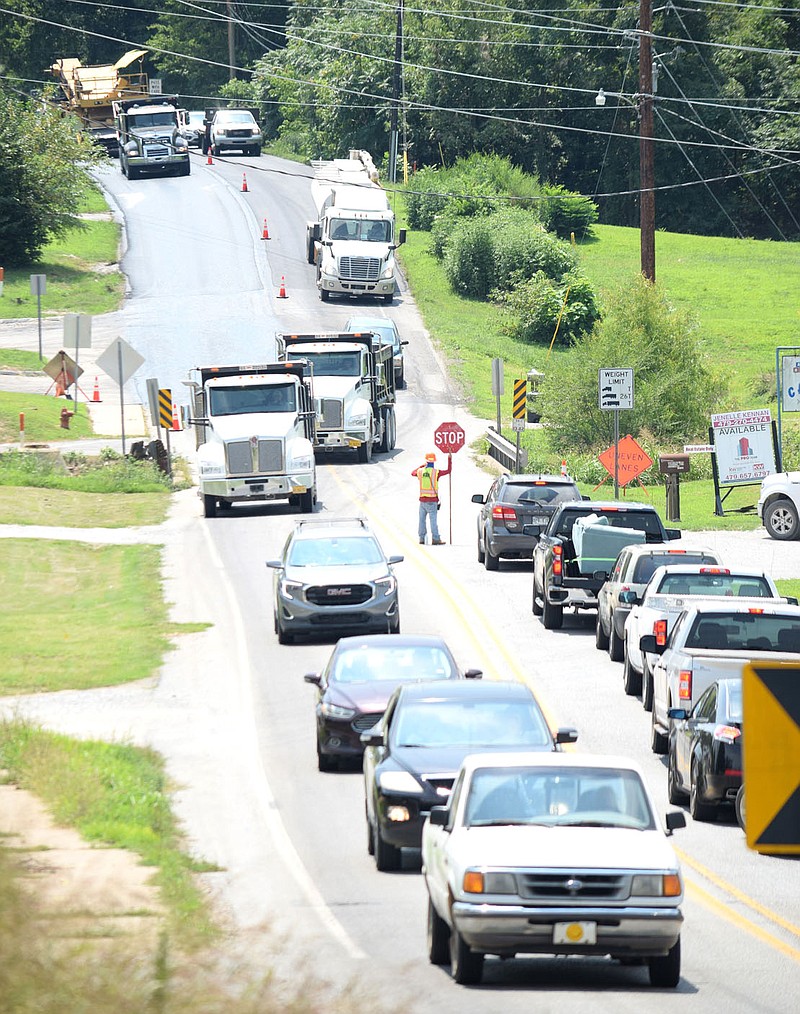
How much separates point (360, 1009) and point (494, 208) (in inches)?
2915

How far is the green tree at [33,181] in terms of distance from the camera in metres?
69.6

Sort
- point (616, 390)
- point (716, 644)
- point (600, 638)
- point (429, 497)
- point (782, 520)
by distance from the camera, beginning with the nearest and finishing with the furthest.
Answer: point (716, 644), point (600, 638), point (429, 497), point (782, 520), point (616, 390)

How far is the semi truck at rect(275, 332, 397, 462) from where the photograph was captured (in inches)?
1678

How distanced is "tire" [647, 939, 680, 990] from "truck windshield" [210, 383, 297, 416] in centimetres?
2703

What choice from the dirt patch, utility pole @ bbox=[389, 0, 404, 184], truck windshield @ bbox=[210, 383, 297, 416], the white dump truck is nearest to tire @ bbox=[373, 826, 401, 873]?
the dirt patch

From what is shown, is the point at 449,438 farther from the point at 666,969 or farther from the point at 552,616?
the point at 666,969

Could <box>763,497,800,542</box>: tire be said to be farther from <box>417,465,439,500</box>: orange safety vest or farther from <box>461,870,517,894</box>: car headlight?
<box>461,870,517,894</box>: car headlight

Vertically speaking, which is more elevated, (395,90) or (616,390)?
(395,90)

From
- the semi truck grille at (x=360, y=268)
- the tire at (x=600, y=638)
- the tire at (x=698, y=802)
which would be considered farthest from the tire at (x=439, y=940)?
the semi truck grille at (x=360, y=268)

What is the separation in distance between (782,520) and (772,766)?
91.2 ft


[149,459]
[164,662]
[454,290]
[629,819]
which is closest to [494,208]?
[454,290]

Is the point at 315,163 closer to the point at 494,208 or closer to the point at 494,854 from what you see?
the point at 494,208

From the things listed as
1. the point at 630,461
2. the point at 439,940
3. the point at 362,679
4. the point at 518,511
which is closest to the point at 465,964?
the point at 439,940

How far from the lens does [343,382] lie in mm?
42719
